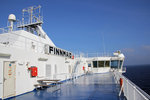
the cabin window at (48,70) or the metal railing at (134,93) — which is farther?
the cabin window at (48,70)

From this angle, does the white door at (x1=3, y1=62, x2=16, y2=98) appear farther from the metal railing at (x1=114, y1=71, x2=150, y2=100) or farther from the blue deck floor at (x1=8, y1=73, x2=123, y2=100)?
the metal railing at (x1=114, y1=71, x2=150, y2=100)

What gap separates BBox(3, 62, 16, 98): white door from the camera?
6707 mm

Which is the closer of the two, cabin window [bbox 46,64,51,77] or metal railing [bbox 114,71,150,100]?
metal railing [bbox 114,71,150,100]

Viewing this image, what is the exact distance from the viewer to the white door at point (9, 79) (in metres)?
6.71

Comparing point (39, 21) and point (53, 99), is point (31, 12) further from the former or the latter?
point (53, 99)

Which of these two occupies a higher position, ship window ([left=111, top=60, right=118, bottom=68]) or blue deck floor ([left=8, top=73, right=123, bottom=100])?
ship window ([left=111, top=60, right=118, bottom=68])

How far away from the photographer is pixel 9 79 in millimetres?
6938

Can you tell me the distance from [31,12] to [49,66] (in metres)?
7.39

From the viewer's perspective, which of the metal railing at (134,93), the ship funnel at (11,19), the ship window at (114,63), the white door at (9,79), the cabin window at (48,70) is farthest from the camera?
the ship window at (114,63)

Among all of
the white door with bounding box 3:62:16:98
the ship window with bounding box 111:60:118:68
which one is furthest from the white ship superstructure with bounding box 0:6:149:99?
the ship window with bounding box 111:60:118:68

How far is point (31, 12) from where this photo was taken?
1512 centimetres

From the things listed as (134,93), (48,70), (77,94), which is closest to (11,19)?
(48,70)

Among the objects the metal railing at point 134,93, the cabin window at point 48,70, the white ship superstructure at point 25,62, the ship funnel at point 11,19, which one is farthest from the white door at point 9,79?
the ship funnel at point 11,19

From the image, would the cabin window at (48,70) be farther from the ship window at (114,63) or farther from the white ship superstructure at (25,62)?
the ship window at (114,63)
